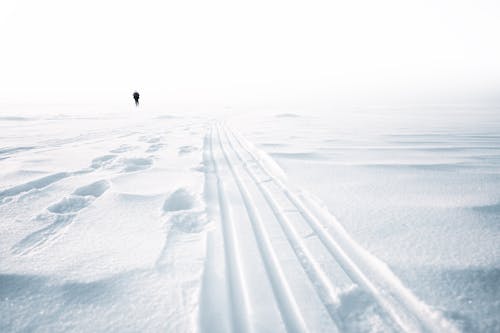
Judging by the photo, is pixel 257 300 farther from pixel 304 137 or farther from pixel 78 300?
pixel 304 137

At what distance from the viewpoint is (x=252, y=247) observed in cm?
272

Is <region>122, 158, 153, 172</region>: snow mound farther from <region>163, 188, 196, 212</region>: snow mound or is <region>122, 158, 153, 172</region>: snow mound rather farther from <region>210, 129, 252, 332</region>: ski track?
<region>210, 129, 252, 332</region>: ski track

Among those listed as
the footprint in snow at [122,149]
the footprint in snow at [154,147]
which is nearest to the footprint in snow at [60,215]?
the footprint in snow at [122,149]

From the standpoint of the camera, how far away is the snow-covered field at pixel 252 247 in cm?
190

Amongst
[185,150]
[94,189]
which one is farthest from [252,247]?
[185,150]

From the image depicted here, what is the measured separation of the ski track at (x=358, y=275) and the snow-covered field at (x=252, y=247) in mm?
11

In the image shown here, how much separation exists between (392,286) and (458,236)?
1103 millimetres

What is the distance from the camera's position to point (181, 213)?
348 cm

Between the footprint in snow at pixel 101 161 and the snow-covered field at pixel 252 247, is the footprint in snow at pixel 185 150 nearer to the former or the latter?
the footprint in snow at pixel 101 161

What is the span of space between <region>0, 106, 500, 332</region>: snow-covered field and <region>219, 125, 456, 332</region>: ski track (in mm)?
11

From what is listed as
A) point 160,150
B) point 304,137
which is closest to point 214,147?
point 160,150

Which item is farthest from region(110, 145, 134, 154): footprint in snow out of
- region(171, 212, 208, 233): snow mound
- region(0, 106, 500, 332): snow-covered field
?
region(171, 212, 208, 233): snow mound

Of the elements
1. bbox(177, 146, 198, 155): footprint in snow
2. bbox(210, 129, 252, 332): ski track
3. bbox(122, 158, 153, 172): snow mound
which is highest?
bbox(177, 146, 198, 155): footprint in snow

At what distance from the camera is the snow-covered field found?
1897 mm
